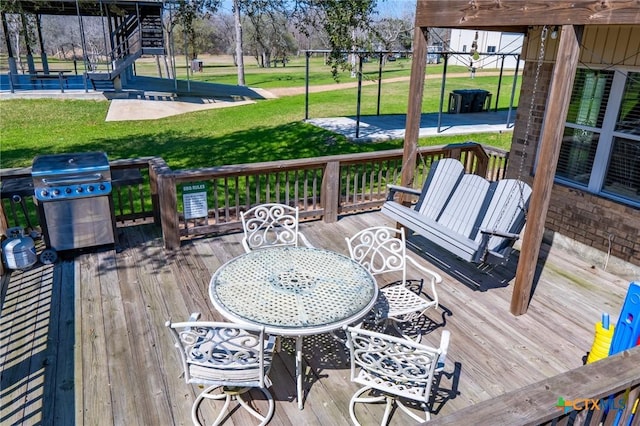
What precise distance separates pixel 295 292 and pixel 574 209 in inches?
148

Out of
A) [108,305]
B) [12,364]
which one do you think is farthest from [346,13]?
[12,364]

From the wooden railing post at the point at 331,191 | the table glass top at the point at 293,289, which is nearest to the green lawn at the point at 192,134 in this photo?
the wooden railing post at the point at 331,191

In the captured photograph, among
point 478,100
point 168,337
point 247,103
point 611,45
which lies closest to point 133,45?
point 247,103

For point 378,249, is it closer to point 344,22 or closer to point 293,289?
point 293,289

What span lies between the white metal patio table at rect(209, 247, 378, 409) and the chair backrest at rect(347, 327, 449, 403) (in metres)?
0.24

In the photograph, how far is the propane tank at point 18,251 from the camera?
443cm

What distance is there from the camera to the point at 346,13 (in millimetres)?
9906

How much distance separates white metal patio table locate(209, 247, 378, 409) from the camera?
2.66 metres

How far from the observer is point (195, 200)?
5109 mm

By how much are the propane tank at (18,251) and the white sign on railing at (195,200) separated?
1.50 m

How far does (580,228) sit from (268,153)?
21.9ft

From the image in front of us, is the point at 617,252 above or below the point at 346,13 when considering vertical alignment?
below

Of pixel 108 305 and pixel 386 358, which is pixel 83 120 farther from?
pixel 386 358

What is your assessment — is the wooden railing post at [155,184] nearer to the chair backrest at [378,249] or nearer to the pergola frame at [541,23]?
the chair backrest at [378,249]
